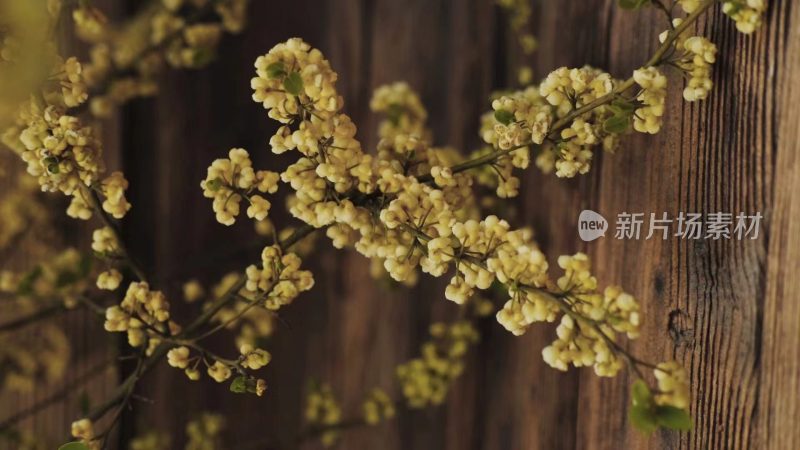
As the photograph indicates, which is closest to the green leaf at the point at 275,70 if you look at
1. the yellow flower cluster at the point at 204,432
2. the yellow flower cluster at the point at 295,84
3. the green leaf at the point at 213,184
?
the yellow flower cluster at the point at 295,84

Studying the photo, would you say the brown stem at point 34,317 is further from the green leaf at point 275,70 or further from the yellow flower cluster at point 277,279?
the green leaf at point 275,70

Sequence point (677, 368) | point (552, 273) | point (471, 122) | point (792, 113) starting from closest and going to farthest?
point (677, 368) → point (792, 113) → point (552, 273) → point (471, 122)

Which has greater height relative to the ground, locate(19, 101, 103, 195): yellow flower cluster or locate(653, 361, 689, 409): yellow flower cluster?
locate(19, 101, 103, 195): yellow flower cluster

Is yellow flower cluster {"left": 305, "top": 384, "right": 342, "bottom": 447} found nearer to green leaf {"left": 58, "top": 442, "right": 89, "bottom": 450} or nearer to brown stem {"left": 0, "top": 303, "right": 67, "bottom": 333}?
brown stem {"left": 0, "top": 303, "right": 67, "bottom": 333}

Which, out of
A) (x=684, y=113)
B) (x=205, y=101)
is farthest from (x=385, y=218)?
(x=205, y=101)

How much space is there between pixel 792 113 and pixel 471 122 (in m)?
0.54

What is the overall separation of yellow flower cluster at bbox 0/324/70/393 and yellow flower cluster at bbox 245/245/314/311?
61 cm

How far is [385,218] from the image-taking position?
2.01 feet

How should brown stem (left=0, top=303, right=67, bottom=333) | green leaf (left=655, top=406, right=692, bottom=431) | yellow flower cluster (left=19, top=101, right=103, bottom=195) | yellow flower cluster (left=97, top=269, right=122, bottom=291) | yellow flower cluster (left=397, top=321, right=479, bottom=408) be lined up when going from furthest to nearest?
yellow flower cluster (left=397, top=321, right=479, bottom=408), brown stem (left=0, top=303, right=67, bottom=333), yellow flower cluster (left=97, top=269, right=122, bottom=291), yellow flower cluster (left=19, top=101, right=103, bottom=195), green leaf (left=655, top=406, right=692, bottom=431)

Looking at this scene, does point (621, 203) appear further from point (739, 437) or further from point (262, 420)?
point (262, 420)

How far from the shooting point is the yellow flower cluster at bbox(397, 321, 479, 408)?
43.2 inches

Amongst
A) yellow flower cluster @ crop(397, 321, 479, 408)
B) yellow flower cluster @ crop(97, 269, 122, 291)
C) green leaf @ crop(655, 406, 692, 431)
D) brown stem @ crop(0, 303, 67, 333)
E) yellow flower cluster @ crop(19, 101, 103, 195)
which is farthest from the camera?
yellow flower cluster @ crop(397, 321, 479, 408)

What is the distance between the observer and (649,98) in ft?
2.14

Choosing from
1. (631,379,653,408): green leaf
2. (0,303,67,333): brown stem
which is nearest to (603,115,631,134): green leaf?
(631,379,653,408): green leaf
